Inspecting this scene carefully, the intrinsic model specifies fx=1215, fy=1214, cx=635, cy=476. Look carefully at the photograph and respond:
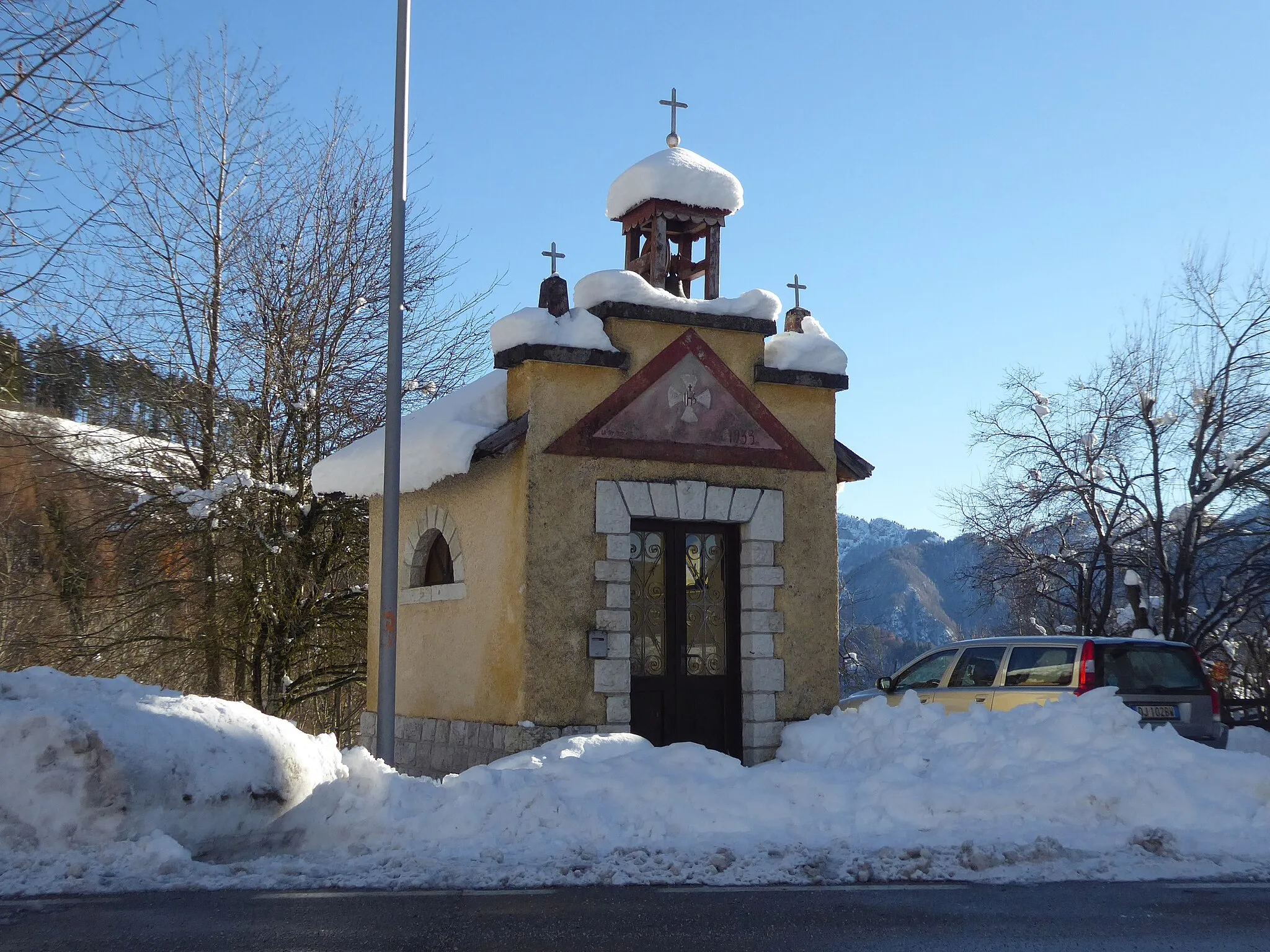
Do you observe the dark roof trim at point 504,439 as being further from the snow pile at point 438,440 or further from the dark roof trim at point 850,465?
the dark roof trim at point 850,465

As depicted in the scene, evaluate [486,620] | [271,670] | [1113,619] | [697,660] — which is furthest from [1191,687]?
[1113,619]

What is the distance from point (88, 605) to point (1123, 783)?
14.6 m

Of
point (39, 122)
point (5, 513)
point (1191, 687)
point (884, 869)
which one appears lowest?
point (884, 869)

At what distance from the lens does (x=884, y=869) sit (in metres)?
7.02

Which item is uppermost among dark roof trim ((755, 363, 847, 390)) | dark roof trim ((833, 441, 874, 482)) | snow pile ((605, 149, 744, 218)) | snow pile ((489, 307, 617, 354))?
snow pile ((605, 149, 744, 218))

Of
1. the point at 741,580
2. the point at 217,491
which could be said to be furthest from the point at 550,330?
the point at 217,491

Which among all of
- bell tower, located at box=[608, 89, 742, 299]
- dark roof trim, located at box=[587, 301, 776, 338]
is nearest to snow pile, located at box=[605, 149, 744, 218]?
bell tower, located at box=[608, 89, 742, 299]

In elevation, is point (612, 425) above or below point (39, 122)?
below

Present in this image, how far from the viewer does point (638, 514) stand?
11445 mm

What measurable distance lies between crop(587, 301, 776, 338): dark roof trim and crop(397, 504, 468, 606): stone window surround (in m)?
2.72

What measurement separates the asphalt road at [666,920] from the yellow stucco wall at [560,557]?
15.0 feet

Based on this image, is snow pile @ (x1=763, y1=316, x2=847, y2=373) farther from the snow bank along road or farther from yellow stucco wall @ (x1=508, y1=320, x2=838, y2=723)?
the snow bank along road

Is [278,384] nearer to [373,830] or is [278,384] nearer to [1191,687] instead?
[373,830]

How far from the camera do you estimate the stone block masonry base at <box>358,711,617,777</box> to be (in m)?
10.8
